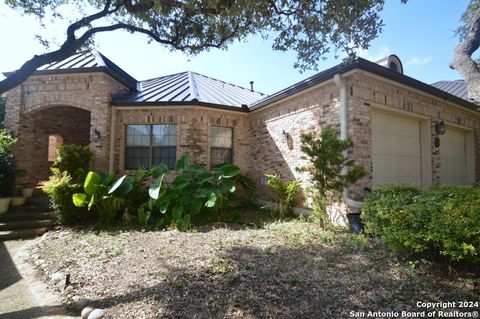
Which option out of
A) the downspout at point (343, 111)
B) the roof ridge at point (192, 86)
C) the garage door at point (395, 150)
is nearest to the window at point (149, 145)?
the roof ridge at point (192, 86)

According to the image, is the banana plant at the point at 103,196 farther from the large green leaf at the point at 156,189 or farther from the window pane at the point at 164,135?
the window pane at the point at 164,135

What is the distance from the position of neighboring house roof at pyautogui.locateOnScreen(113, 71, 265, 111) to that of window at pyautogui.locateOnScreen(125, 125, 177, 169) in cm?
90

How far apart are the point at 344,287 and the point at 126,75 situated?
10834 millimetres

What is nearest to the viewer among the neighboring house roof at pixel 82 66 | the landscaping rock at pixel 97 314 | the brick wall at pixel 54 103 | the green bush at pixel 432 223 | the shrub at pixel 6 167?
the landscaping rock at pixel 97 314

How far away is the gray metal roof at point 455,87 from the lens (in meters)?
12.7

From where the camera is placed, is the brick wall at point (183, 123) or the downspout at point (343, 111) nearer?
the downspout at point (343, 111)

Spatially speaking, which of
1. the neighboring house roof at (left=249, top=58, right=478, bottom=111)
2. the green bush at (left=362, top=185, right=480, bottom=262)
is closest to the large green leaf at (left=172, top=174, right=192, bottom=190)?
the neighboring house roof at (left=249, top=58, right=478, bottom=111)

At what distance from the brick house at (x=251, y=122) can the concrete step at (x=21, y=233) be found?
2.37m

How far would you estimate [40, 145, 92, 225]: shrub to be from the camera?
641 cm

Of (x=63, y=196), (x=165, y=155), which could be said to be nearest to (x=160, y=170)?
(x=165, y=155)

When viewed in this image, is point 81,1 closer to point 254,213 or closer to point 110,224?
point 110,224

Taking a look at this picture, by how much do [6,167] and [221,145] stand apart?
21.6 ft

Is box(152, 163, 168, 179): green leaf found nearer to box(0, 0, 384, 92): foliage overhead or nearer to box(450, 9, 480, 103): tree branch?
box(0, 0, 384, 92): foliage overhead

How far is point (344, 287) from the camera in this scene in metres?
2.99
